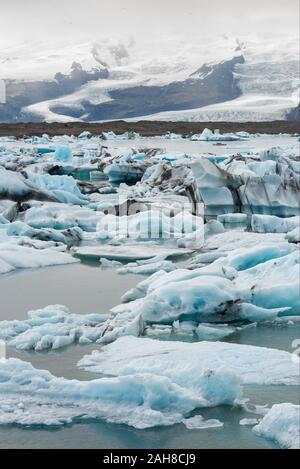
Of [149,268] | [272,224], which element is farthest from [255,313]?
[272,224]

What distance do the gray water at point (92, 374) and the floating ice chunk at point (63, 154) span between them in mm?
11989

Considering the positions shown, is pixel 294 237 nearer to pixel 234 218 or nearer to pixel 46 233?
pixel 234 218

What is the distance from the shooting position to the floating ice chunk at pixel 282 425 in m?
3.18

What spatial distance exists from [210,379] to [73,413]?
0.75 m

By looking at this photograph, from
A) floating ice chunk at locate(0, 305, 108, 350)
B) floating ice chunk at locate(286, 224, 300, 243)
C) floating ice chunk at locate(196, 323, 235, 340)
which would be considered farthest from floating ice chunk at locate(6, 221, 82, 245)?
floating ice chunk at locate(196, 323, 235, 340)

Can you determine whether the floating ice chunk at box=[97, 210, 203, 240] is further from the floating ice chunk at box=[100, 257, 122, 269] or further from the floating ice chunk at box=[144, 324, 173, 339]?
the floating ice chunk at box=[144, 324, 173, 339]

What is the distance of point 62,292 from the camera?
20.6 feet

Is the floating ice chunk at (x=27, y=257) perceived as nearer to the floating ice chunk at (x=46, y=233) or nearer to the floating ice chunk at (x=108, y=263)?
the floating ice chunk at (x=108, y=263)

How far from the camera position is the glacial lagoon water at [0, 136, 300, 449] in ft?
10.7

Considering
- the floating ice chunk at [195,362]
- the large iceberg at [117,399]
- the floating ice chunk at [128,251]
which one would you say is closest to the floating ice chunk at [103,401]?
the large iceberg at [117,399]

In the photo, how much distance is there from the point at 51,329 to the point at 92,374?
0.86 m

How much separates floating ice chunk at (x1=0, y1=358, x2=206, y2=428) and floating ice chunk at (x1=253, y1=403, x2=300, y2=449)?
1.17 ft

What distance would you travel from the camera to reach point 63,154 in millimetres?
19109
